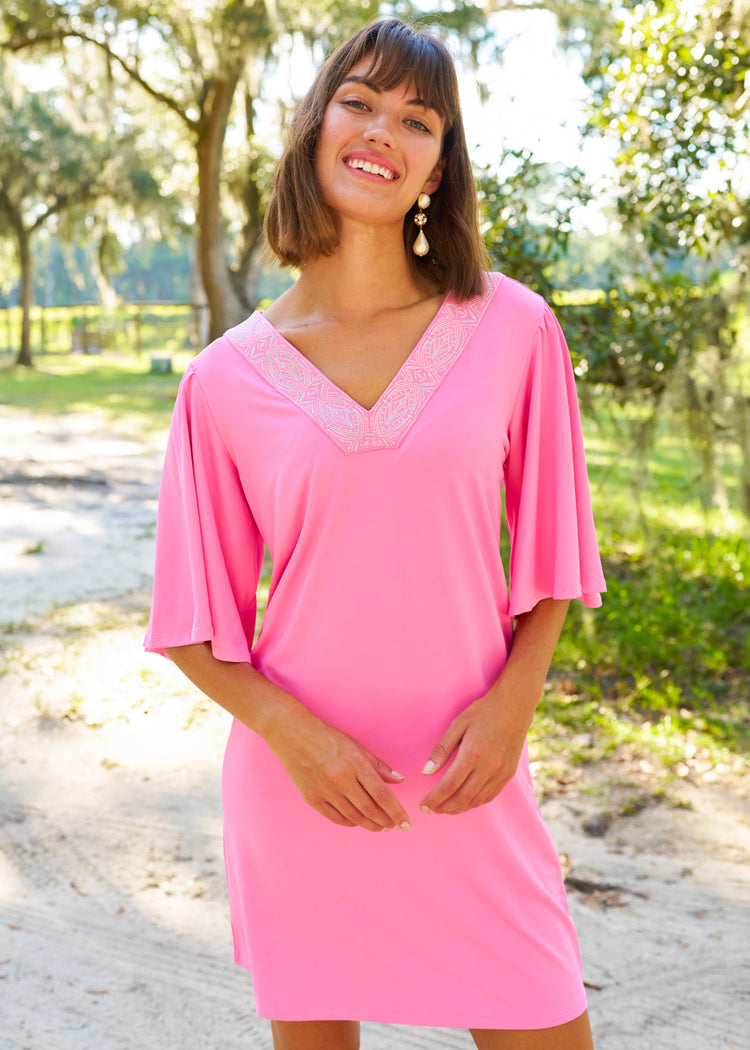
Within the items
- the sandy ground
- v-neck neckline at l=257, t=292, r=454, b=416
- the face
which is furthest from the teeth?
the sandy ground

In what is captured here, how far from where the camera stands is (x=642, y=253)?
16.1 ft

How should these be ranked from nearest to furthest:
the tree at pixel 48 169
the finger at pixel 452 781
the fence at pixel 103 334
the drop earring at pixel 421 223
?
the finger at pixel 452 781 < the drop earring at pixel 421 223 < the tree at pixel 48 169 < the fence at pixel 103 334

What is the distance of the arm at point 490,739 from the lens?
1.52 m

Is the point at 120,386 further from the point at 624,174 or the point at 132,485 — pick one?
the point at 624,174

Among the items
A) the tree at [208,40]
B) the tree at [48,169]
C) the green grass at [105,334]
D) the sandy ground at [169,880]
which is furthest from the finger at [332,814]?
the green grass at [105,334]

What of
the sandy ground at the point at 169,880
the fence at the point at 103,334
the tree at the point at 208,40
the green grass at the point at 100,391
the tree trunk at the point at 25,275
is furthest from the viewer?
the fence at the point at 103,334

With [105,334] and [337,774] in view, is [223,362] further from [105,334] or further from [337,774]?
[105,334]

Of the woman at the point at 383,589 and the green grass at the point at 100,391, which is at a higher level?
the woman at the point at 383,589

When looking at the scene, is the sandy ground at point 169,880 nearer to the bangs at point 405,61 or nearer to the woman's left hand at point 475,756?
the woman's left hand at point 475,756

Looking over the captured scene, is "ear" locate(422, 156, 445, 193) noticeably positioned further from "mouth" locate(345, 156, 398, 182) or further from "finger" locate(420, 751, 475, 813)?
"finger" locate(420, 751, 475, 813)

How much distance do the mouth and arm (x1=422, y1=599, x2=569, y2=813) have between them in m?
0.79

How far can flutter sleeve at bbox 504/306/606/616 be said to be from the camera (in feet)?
5.37

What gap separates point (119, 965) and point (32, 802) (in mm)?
1079

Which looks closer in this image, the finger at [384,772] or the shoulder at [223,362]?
the finger at [384,772]
